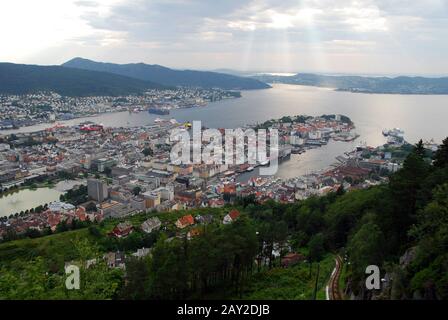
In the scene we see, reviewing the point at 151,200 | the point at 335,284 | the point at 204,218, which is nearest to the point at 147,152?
the point at 151,200

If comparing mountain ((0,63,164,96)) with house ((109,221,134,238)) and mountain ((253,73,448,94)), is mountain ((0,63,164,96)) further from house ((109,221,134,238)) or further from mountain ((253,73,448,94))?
house ((109,221,134,238))

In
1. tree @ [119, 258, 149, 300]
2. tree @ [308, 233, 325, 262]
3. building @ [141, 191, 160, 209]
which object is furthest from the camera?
building @ [141, 191, 160, 209]

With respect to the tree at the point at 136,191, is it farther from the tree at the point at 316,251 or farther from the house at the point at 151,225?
the tree at the point at 316,251

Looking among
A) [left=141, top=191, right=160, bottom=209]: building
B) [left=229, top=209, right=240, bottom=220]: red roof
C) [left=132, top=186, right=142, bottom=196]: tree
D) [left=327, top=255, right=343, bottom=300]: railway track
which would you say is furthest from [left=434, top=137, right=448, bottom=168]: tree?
[left=132, top=186, right=142, bottom=196]: tree

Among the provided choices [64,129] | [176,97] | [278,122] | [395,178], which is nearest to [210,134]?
[278,122]

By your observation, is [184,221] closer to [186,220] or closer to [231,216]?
[186,220]
